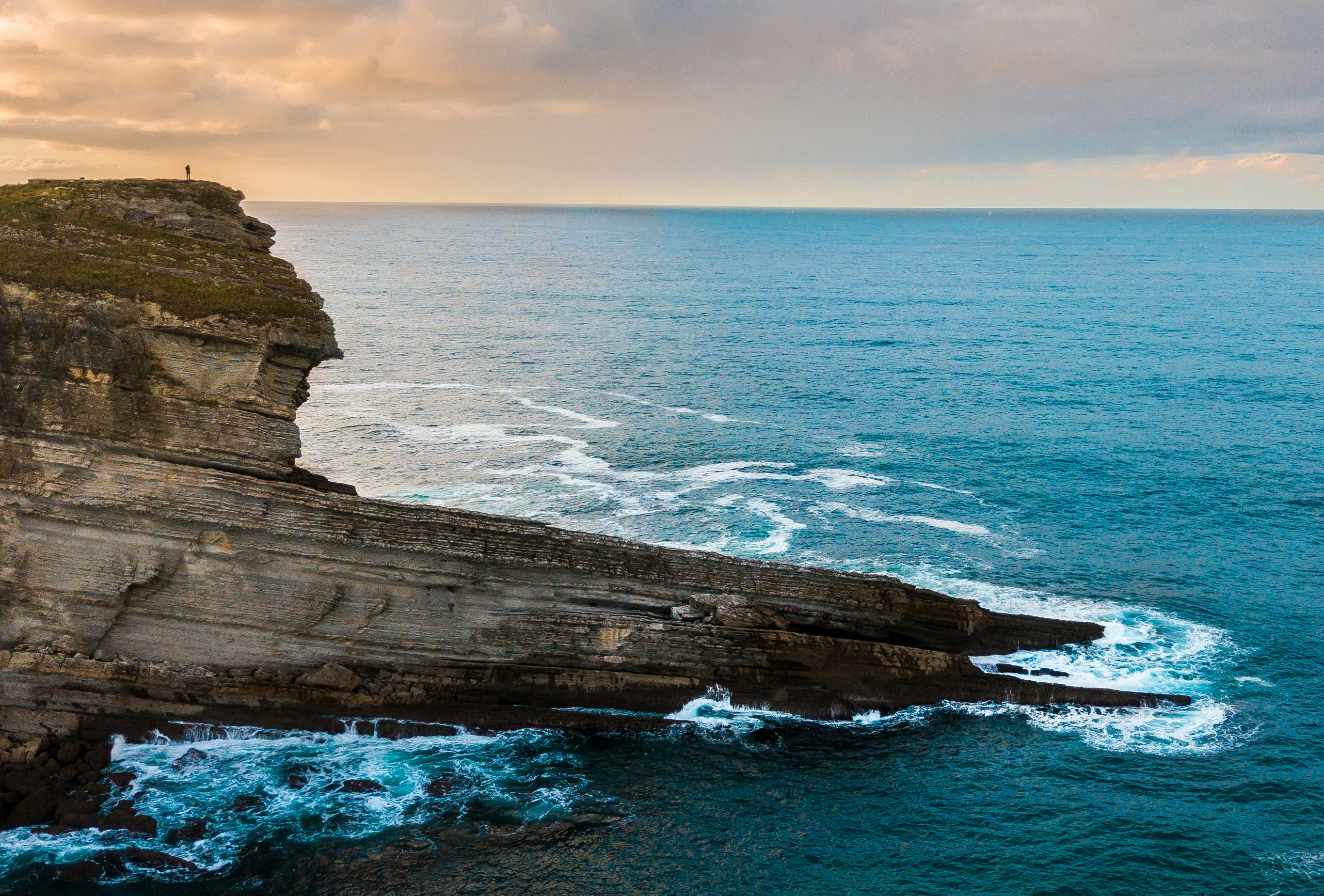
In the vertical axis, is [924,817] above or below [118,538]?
below

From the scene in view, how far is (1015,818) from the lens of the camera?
32406 millimetres

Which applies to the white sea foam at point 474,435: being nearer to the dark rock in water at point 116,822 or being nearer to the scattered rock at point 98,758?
the scattered rock at point 98,758

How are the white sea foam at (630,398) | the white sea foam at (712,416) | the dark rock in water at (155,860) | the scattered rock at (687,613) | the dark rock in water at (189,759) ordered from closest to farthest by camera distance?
the dark rock in water at (155,860) → the dark rock in water at (189,759) → the scattered rock at (687,613) → the white sea foam at (712,416) → the white sea foam at (630,398)

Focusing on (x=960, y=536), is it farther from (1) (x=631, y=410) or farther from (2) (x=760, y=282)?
(2) (x=760, y=282)

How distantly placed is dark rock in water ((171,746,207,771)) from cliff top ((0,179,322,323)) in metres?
15.5

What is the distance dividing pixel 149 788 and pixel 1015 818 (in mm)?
28647

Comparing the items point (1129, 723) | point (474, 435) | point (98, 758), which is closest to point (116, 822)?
point (98, 758)

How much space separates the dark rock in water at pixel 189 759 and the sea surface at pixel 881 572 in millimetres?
428

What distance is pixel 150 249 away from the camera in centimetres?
3856

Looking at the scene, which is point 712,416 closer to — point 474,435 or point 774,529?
point 474,435

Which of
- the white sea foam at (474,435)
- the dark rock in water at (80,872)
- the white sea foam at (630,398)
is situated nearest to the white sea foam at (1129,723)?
the dark rock in water at (80,872)

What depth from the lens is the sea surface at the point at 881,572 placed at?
30.4m

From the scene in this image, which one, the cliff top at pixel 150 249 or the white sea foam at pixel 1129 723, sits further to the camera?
the white sea foam at pixel 1129 723

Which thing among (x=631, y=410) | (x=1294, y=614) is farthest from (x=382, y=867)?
(x=631, y=410)
